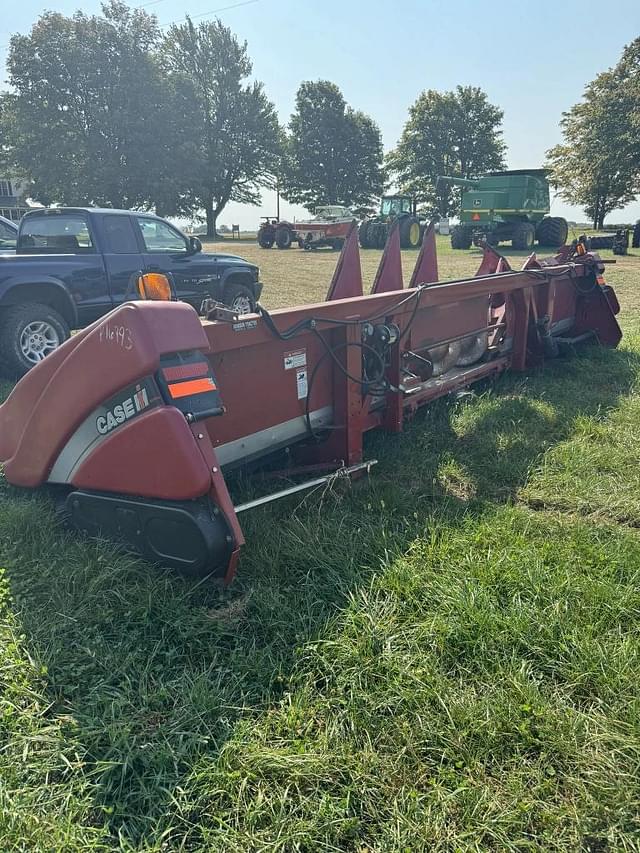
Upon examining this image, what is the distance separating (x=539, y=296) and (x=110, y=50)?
1518 inches

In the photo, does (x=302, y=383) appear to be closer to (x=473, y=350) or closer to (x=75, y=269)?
(x=473, y=350)

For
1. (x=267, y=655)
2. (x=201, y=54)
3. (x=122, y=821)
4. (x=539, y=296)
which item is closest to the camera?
(x=122, y=821)

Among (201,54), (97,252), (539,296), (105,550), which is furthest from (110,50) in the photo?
(105,550)

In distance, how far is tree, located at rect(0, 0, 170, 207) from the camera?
112 feet

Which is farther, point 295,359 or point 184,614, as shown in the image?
point 295,359

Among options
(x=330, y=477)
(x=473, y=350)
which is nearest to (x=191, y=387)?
(x=330, y=477)

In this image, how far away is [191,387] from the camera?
221 centimetres

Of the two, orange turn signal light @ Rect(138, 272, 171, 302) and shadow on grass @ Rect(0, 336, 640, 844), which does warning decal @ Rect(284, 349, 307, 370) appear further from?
orange turn signal light @ Rect(138, 272, 171, 302)

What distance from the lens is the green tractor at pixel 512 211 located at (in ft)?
72.2

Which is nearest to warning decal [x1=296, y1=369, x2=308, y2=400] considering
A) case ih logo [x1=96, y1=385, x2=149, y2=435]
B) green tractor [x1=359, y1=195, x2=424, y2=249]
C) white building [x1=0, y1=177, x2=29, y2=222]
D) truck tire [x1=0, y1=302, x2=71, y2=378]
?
case ih logo [x1=96, y1=385, x2=149, y2=435]

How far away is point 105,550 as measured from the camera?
246cm

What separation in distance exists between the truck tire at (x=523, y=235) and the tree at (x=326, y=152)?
108 ft

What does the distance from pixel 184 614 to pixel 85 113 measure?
39.1m

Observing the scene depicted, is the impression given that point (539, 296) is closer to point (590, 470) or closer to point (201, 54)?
point (590, 470)
